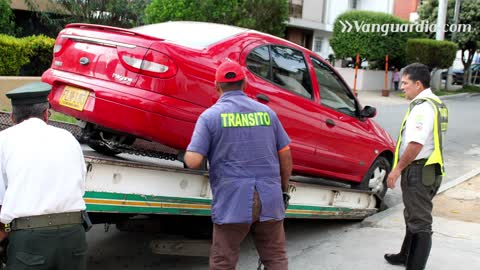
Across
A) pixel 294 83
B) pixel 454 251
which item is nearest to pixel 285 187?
pixel 294 83

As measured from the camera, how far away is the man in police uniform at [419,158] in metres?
4.26

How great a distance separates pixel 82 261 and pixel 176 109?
170 centimetres

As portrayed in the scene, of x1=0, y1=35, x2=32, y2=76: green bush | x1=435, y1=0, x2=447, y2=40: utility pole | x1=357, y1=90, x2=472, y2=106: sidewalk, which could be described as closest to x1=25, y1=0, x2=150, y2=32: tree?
x1=0, y1=35, x2=32, y2=76: green bush

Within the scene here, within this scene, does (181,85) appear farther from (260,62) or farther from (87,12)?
(87,12)

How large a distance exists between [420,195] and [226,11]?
469 inches

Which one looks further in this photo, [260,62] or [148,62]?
[260,62]

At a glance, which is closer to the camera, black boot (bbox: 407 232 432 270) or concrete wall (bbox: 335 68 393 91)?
black boot (bbox: 407 232 432 270)

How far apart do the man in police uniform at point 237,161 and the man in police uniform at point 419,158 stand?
50.2 inches

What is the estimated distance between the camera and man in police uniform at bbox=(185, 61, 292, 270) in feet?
10.9

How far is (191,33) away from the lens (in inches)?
197

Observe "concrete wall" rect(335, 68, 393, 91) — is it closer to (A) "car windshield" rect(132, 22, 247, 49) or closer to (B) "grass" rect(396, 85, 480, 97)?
(B) "grass" rect(396, 85, 480, 97)

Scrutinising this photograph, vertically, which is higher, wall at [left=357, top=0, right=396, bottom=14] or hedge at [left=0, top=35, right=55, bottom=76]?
wall at [left=357, top=0, right=396, bottom=14]

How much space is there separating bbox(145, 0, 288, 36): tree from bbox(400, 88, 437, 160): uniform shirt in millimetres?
11431

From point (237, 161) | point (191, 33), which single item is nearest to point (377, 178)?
point (191, 33)
